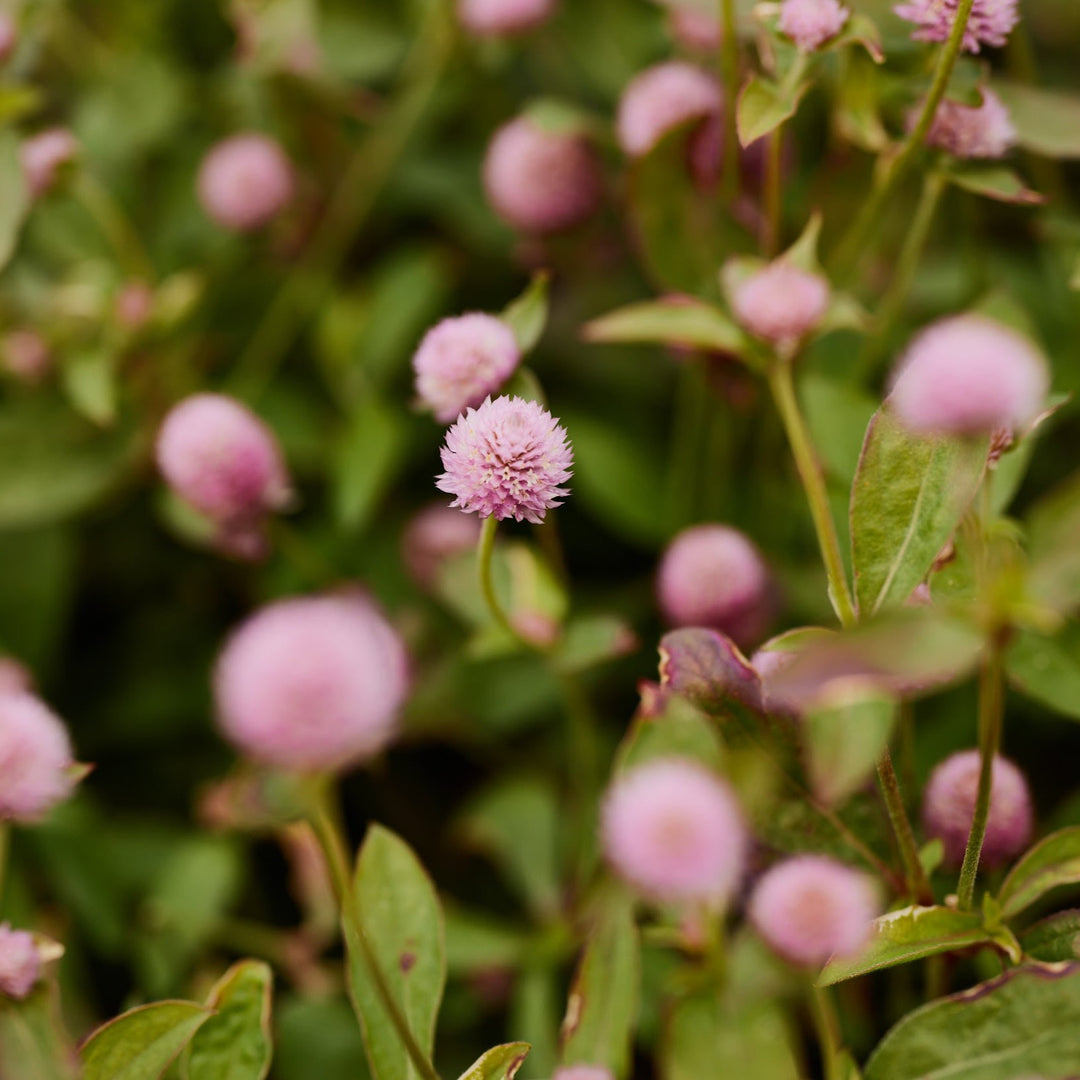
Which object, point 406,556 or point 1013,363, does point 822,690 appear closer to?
point 1013,363

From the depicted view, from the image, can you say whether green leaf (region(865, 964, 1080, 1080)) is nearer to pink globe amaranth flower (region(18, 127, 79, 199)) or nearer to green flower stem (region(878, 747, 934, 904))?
green flower stem (region(878, 747, 934, 904))

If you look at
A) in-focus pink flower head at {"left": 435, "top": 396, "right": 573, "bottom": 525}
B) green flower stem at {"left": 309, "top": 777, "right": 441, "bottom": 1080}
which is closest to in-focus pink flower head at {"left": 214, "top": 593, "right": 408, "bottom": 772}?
green flower stem at {"left": 309, "top": 777, "right": 441, "bottom": 1080}

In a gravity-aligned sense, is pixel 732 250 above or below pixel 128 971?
above

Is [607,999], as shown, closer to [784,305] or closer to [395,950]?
[395,950]

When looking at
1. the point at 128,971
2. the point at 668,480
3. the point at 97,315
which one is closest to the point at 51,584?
the point at 97,315

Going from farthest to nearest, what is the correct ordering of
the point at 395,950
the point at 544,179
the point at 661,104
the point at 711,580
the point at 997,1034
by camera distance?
the point at 544,179
the point at 661,104
the point at 711,580
the point at 395,950
the point at 997,1034

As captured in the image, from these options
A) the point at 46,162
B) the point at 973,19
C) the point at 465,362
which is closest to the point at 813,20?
the point at 973,19
